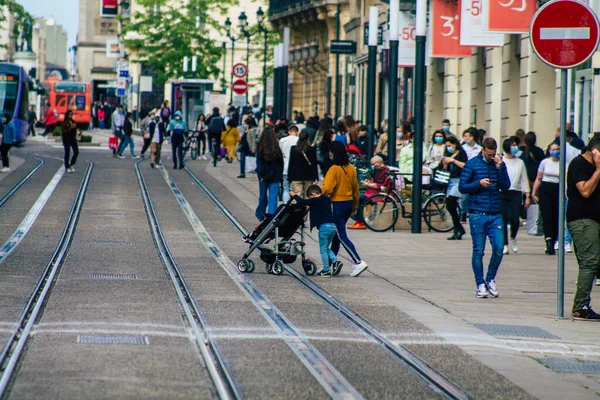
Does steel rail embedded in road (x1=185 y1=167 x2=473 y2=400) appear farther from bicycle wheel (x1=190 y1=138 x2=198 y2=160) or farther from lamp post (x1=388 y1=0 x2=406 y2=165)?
bicycle wheel (x1=190 y1=138 x2=198 y2=160)

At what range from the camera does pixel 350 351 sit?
9625mm

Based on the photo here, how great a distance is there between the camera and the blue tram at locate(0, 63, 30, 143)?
46031 millimetres

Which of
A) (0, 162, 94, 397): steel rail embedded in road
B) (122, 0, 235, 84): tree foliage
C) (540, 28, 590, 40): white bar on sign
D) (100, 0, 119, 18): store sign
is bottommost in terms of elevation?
(0, 162, 94, 397): steel rail embedded in road

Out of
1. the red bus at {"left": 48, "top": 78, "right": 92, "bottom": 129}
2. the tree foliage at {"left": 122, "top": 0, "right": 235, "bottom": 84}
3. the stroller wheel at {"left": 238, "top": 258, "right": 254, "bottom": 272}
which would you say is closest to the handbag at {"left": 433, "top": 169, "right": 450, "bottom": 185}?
the stroller wheel at {"left": 238, "top": 258, "right": 254, "bottom": 272}

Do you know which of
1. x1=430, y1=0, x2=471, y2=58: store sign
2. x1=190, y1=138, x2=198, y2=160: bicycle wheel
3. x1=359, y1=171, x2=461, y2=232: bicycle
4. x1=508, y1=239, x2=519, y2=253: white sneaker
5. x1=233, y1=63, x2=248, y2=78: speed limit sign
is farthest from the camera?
x1=190, y1=138, x2=198, y2=160: bicycle wheel

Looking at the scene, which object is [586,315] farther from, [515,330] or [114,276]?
[114,276]

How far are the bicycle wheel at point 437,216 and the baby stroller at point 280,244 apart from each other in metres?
7.24

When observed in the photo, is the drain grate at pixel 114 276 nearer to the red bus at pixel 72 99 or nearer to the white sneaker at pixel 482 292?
the white sneaker at pixel 482 292

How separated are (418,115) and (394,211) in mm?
1729

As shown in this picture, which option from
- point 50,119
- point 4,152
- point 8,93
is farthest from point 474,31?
point 50,119

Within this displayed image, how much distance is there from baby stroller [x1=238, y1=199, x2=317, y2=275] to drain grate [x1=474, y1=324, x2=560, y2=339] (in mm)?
4314

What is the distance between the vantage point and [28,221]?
21891 mm

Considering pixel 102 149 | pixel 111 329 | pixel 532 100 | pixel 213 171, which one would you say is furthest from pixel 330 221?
pixel 102 149

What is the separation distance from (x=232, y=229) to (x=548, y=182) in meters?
5.75
